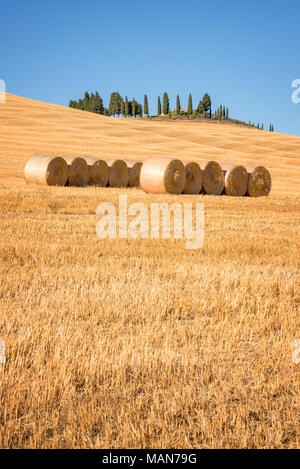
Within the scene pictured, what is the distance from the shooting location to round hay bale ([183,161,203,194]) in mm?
16297

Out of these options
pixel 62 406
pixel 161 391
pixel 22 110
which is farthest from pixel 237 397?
pixel 22 110

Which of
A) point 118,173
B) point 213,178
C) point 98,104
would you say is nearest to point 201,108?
point 98,104

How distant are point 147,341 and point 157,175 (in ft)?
40.4

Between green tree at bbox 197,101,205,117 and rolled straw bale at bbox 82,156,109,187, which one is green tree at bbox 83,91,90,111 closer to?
green tree at bbox 197,101,205,117

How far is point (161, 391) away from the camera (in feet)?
8.64

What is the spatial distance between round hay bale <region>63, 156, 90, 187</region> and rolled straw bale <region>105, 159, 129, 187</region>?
1329 millimetres

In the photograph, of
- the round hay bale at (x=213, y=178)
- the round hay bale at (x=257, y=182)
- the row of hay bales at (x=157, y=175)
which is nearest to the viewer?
the row of hay bales at (x=157, y=175)

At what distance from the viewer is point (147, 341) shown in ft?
10.8

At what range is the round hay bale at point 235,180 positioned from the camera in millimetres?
17380

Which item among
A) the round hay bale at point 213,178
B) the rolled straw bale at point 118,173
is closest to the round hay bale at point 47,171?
the rolled straw bale at point 118,173

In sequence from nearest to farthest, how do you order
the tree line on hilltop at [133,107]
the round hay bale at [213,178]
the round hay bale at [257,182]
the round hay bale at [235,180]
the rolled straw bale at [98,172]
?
the round hay bale at [213,178] < the round hay bale at [235,180] < the round hay bale at [257,182] < the rolled straw bale at [98,172] < the tree line on hilltop at [133,107]

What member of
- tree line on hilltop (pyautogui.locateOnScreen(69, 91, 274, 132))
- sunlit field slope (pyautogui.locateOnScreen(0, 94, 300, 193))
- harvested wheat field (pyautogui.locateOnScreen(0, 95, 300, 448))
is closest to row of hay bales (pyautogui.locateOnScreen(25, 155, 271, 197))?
sunlit field slope (pyautogui.locateOnScreen(0, 94, 300, 193))

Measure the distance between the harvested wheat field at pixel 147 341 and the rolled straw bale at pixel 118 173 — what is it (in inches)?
447

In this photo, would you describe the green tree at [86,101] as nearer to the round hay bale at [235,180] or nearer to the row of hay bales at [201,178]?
the row of hay bales at [201,178]
